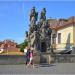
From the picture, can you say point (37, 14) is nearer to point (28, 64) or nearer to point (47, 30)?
point (47, 30)

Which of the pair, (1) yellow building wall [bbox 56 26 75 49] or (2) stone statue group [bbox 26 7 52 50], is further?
(1) yellow building wall [bbox 56 26 75 49]

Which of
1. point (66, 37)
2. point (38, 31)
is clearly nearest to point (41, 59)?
point (38, 31)

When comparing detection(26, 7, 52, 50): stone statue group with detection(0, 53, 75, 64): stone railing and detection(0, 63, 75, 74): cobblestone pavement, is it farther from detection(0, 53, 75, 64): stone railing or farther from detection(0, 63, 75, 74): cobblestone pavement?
detection(0, 63, 75, 74): cobblestone pavement

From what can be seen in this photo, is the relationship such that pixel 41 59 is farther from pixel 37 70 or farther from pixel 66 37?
pixel 66 37

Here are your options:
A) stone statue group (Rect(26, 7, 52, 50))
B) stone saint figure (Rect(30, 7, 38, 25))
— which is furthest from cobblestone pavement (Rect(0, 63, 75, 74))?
stone saint figure (Rect(30, 7, 38, 25))

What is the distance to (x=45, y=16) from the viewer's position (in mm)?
33188

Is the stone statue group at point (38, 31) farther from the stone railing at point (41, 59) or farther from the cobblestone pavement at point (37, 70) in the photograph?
the cobblestone pavement at point (37, 70)

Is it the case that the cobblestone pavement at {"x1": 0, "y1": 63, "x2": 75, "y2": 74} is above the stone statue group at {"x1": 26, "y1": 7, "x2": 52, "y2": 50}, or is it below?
below

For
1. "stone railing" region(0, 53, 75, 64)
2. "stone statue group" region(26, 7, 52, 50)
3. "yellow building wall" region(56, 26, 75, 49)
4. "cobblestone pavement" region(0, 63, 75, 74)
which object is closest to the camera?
"cobblestone pavement" region(0, 63, 75, 74)

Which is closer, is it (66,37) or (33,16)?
(33,16)

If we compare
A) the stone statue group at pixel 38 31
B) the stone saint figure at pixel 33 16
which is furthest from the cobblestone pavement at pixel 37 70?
the stone saint figure at pixel 33 16

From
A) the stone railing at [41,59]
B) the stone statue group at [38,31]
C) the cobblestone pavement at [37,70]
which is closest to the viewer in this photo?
the cobblestone pavement at [37,70]

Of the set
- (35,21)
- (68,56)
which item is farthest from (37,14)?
(68,56)

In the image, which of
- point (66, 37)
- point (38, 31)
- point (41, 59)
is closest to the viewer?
point (41, 59)
